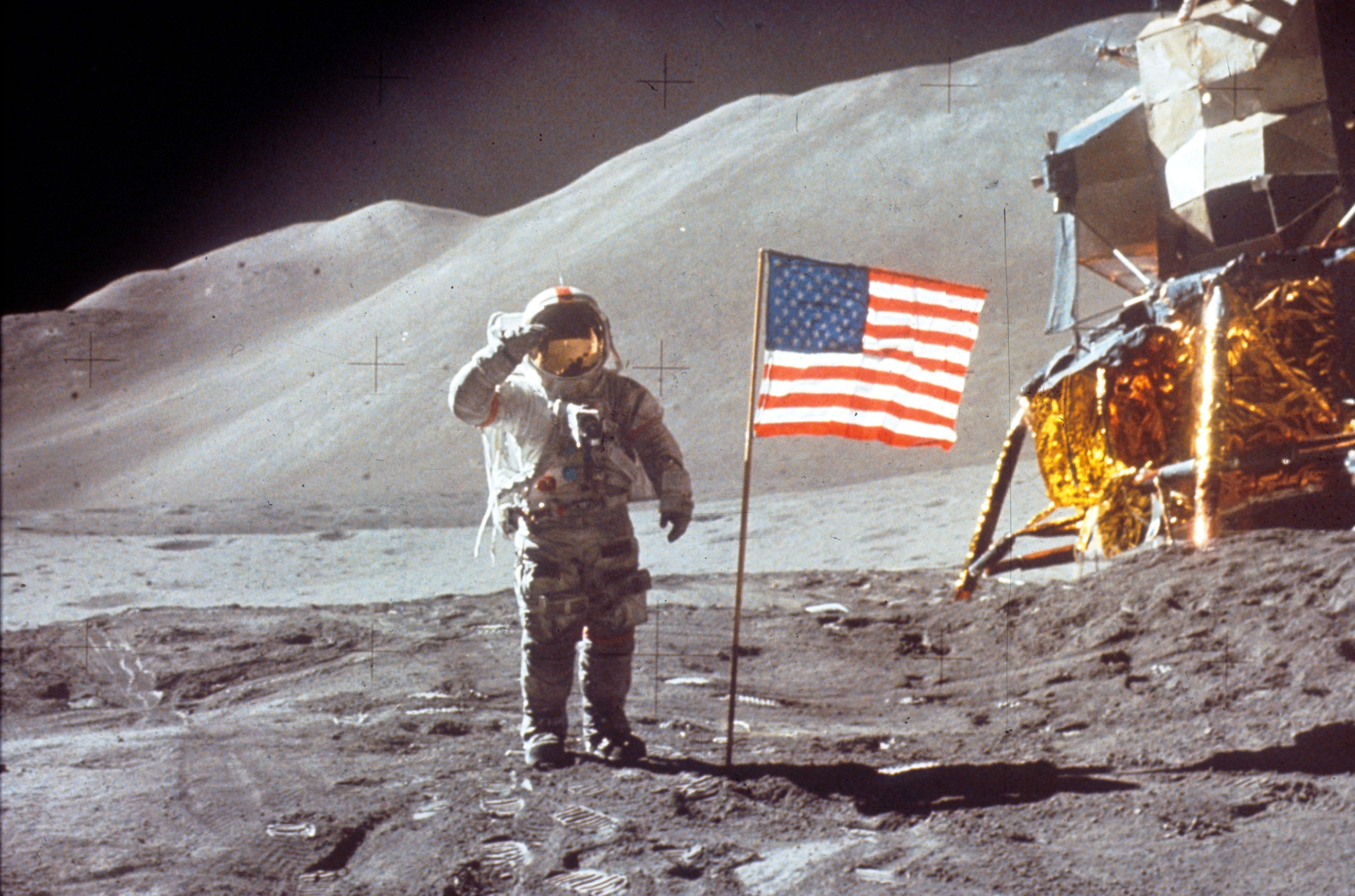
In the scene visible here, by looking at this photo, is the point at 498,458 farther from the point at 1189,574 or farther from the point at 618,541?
the point at 1189,574

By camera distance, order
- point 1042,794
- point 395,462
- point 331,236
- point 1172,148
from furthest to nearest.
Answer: point 395,462 → point 331,236 → point 1172,148 → point 1042,794

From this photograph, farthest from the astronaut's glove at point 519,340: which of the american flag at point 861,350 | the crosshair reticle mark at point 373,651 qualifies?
the crosshair reticle mark at point 373,651

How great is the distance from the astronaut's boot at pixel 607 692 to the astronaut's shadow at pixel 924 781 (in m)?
0.13

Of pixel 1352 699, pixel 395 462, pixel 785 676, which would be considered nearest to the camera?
pixel 1352 699

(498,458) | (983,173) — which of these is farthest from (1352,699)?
(983,173)

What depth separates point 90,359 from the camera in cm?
169

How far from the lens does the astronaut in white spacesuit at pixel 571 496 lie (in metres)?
2.73

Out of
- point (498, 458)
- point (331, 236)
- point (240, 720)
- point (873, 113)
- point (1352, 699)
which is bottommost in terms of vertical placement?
point (240, 720)

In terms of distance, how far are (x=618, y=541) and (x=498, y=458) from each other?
414 millimetres

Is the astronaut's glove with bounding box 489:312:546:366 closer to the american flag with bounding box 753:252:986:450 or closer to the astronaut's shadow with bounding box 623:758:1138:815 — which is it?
the american flag with bounding box 753:252:986:450

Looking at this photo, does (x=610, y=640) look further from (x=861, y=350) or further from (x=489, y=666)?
(x=489, y=666)

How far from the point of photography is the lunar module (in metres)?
4.38

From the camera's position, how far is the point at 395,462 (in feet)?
33.5

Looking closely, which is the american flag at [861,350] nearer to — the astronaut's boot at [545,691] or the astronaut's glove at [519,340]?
the astronaut's glove at [519,340]
